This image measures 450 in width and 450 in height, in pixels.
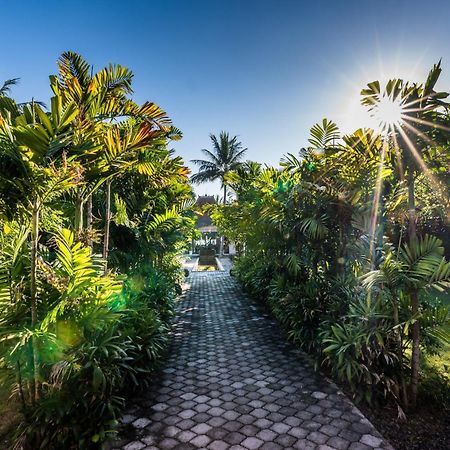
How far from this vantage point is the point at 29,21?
185 inches

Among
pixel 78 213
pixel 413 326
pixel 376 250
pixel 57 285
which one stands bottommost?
pixel 413 326

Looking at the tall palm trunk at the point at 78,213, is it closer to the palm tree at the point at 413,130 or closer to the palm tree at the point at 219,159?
the palm tree at the point at 413,130

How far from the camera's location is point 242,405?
3588 millimetres

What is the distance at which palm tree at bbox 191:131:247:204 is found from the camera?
27531mm

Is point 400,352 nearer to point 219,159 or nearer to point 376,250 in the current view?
point 376,250

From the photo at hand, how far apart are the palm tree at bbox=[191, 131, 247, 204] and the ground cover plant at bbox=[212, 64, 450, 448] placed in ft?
70.7

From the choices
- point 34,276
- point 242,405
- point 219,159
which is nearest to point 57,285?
point 34,276

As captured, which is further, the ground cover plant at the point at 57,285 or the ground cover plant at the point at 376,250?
the ground cover plant at the point at 376,250

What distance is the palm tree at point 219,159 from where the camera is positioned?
27.5 metres

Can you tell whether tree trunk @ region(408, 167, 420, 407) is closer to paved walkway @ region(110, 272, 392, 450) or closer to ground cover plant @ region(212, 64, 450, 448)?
ground cover plant @ region(212, 64, 450, 448)

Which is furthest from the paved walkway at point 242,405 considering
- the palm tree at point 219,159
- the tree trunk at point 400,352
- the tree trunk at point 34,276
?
the palm tree at point 219,159

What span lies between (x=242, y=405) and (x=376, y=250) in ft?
7.85

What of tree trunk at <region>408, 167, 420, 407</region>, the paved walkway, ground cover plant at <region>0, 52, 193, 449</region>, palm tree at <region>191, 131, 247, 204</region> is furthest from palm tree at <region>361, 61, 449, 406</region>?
palm tree at <region>191, 131, 247, 204</region>

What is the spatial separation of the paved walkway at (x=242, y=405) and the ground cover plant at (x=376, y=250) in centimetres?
35
